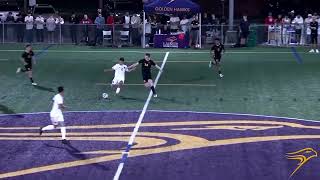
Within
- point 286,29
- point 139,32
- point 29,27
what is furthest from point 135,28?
point 286,29

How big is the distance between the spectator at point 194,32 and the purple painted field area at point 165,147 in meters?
17.5

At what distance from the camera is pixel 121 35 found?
137 ft

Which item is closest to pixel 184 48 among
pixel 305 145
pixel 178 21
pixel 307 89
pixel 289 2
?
pixel 178 21

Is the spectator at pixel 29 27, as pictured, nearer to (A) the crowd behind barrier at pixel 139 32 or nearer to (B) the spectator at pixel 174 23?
(A) the crowd behind barrier at pixel 139 32

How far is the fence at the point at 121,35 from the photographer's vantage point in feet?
136

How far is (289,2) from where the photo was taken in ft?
181

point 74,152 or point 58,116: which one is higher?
point 58,116

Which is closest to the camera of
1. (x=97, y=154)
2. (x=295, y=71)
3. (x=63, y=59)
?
(x=97, y=154)

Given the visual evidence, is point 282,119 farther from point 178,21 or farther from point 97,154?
point 178,21

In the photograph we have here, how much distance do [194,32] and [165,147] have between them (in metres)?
22.3

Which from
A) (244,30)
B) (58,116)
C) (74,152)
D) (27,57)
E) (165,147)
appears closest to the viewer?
(74,152)

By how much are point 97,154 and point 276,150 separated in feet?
16.5

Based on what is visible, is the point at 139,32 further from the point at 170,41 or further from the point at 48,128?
the point at 48,128

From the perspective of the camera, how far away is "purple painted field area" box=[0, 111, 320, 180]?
17.3 meters
